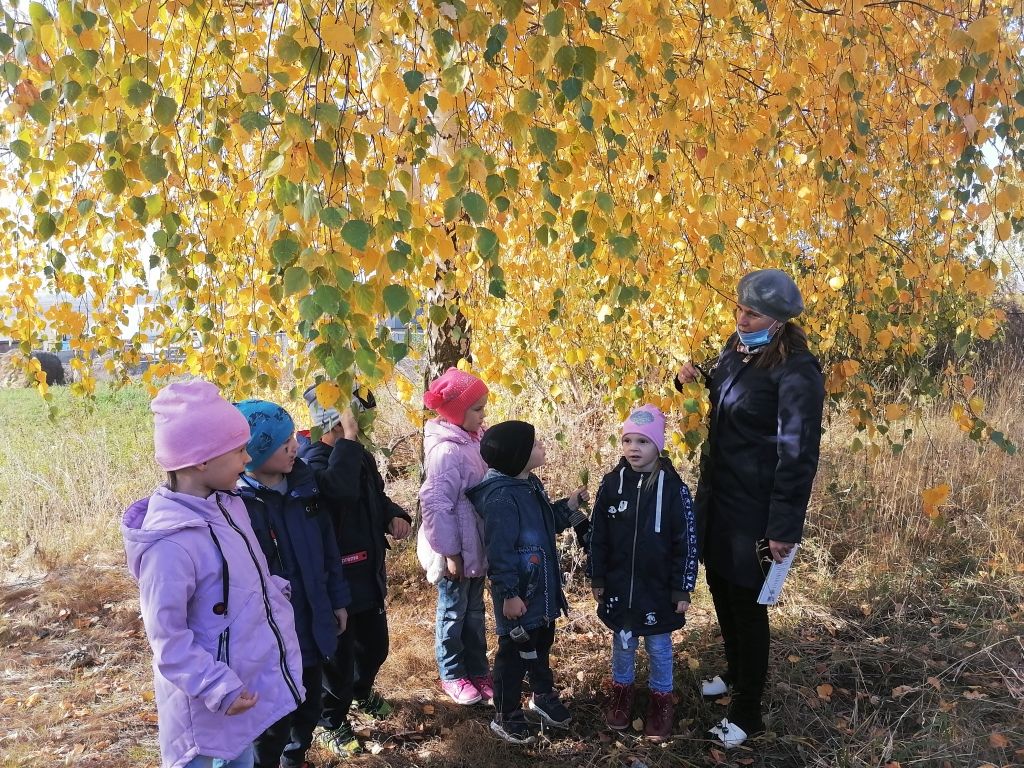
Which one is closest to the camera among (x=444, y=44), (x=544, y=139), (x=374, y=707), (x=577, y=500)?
(x=444, y=44)

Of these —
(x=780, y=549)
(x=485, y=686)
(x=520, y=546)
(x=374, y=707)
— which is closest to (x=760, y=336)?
(x=780, y=549)

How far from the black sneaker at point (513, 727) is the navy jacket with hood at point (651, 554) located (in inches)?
17.9

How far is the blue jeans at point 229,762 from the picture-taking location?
1695 millimetres

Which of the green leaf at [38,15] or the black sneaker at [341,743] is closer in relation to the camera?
the green leaf at [38,15]

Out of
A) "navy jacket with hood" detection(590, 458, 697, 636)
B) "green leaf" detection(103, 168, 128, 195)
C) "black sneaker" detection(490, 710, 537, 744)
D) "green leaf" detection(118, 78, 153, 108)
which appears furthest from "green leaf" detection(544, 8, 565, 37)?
"black sneaker" detection(490, 710, 537, 744)

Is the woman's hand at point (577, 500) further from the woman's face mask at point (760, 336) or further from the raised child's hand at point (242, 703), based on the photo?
the raised child's hand at point (242, 703)

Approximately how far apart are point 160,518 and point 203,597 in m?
0.21

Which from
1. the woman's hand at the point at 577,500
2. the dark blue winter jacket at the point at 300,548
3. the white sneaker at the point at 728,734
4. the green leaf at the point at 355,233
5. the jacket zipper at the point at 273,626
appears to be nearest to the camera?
the green leaf at the point at 355,233

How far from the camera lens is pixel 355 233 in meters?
1.34

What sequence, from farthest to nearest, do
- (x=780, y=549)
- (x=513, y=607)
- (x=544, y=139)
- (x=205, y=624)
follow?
(x=513, y=607), (x=780, y=549), (x=205, y=624), (x=544, y=139)

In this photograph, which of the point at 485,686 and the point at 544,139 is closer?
the point at 544,139

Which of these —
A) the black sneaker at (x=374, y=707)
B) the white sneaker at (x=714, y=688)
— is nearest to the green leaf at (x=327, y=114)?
the black sneaker at (x=374, y=707)

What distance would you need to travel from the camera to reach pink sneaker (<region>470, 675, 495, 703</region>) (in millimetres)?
2875

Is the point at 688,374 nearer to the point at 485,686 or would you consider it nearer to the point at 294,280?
the point at 485,686
